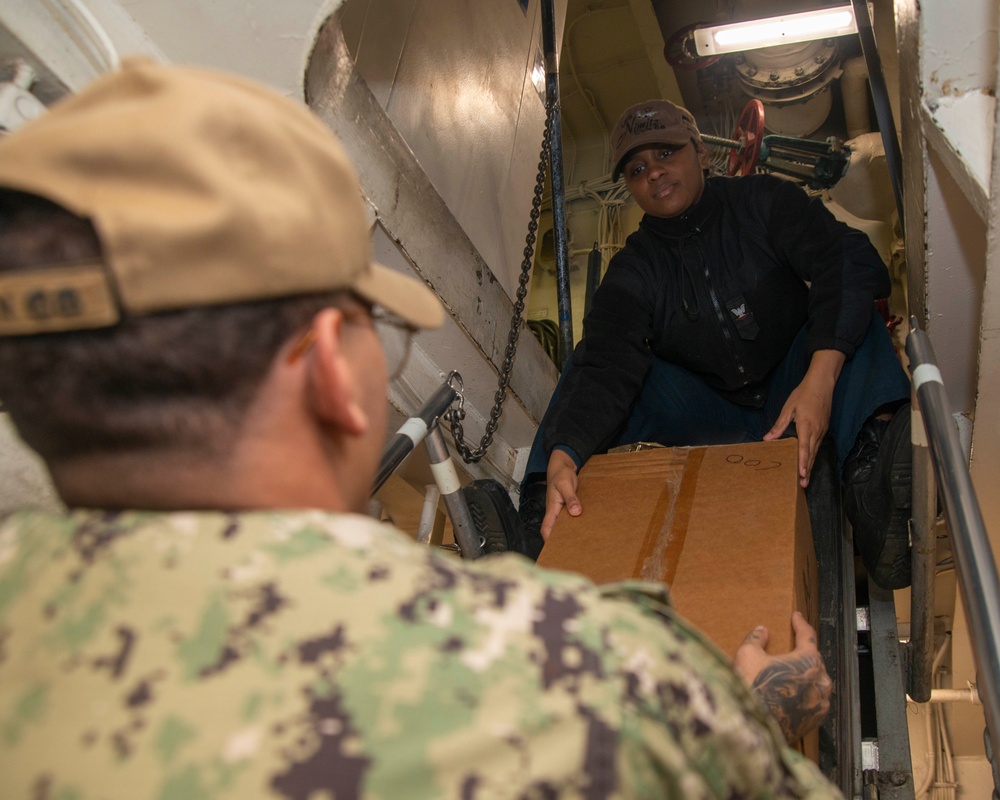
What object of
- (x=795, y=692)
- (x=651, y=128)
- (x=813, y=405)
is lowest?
(x=795, y=692)

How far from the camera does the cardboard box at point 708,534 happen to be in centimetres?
160

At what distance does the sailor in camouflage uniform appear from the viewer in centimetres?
62

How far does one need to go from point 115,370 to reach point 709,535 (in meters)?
1.40

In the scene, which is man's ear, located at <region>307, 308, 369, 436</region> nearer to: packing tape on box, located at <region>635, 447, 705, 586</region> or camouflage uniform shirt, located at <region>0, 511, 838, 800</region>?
camouflage uniform shirt, located at <region>0, 511, 838, 800</region>

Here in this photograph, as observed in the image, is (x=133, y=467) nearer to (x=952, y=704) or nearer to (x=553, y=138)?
(x=553, y=138)

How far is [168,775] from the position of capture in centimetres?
59

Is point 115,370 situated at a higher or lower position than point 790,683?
higher

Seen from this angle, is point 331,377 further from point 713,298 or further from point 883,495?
point 713,298

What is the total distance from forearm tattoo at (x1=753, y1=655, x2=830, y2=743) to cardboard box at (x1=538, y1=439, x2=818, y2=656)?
0.09 m

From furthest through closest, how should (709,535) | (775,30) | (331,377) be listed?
1. (775,30)
2. (709,535)
3. (331,377)

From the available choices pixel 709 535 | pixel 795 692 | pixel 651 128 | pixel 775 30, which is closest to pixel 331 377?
pixel 795 692

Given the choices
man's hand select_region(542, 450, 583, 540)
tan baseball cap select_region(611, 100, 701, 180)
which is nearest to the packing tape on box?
man's hand select_region(542, 450, 583, 540)

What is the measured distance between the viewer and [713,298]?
2.66m

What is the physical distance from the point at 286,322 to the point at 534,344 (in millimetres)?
2913
